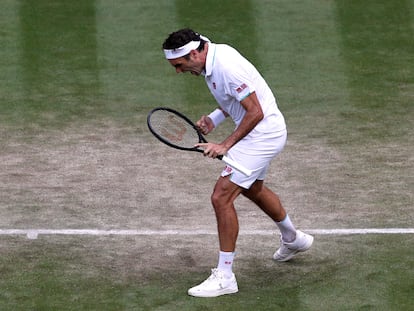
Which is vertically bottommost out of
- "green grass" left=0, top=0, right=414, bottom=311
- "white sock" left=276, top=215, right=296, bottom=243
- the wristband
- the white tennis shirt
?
"green grass" left=0, top=0, right=414, bottom=311

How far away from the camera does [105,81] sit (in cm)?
1523

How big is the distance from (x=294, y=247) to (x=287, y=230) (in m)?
0.16

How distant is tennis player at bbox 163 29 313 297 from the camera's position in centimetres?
994

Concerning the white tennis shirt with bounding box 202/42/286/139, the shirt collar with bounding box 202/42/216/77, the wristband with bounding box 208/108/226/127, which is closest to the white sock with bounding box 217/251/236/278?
the white tennis shirt with bounding box 202/42/286/139

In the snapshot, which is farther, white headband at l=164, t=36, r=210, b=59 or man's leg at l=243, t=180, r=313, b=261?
man's leg at l=243, t=180, r=313, b=261

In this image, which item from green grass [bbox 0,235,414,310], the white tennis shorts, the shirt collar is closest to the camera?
green grass [bbox 0,235,414,310]

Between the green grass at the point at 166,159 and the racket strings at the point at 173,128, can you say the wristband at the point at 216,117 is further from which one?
the green grass at the point at 166,159

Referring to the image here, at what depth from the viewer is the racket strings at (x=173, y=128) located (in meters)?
10.5

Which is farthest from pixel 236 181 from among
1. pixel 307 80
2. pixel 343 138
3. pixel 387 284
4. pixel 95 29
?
pixel 95 29

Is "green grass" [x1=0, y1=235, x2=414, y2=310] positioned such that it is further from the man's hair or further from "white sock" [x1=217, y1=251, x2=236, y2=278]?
the man's hair

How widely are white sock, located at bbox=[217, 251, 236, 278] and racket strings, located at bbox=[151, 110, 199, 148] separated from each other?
1068 millimetres

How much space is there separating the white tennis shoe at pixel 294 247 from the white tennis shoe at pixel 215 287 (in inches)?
31.1

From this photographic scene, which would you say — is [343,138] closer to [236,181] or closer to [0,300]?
[236,181]

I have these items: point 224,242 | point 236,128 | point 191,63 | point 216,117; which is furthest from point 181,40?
point 224,242
